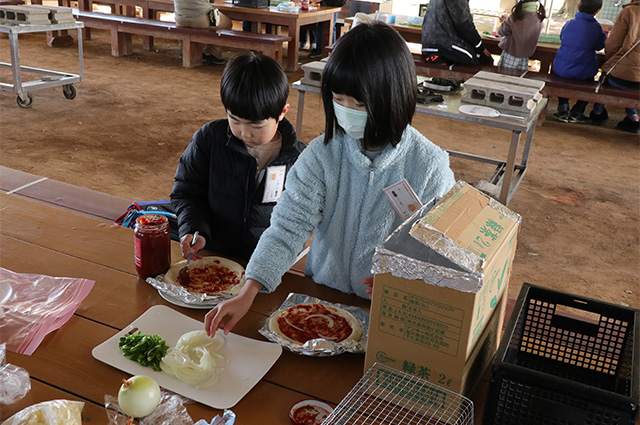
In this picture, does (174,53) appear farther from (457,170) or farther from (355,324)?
(355,324)

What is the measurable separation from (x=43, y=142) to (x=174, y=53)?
12.6ft

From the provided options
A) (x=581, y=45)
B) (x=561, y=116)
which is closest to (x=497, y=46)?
(x=561, y=116)

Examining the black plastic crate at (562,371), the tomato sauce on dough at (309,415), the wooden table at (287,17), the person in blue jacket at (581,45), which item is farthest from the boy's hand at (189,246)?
the wooden table at (287,17)

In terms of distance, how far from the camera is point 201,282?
1.46m

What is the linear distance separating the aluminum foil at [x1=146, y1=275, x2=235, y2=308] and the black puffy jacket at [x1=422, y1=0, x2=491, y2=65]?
4.63 meters

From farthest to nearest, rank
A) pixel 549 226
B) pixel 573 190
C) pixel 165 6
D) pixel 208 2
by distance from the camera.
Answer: pixel 165 6 < pixel 208 2 < pixel 573 190 < pixel 549 226

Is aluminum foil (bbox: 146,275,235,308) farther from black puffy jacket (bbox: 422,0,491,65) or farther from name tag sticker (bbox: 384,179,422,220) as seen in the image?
black puffy jacket (bbox: 422,0,491,65)

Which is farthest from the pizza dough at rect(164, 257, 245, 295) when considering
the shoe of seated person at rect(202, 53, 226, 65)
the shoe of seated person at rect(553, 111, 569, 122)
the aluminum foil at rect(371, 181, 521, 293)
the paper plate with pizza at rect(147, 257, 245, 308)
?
the shoe of seated person at rect(202, 53, 226, 65)

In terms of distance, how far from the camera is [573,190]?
167 inches

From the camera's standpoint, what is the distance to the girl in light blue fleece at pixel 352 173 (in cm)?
125

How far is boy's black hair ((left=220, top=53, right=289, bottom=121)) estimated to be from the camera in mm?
1680

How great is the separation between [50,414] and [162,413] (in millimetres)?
172

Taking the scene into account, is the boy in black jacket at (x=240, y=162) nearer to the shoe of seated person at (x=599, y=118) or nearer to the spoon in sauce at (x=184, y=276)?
the spoon in sauce at (x=184, y=276)

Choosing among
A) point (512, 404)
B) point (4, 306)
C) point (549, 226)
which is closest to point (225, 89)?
point (4, 306)
